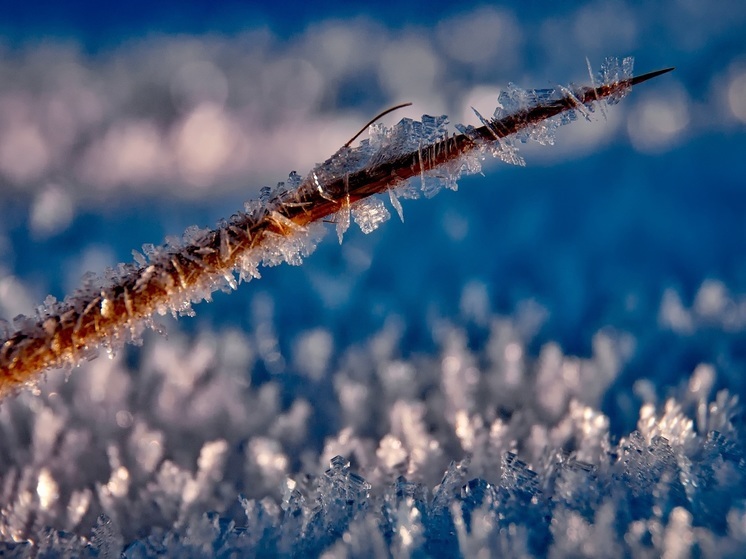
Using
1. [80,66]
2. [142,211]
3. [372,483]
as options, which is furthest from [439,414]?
[80,66]

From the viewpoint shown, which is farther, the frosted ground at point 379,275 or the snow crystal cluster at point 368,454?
the frosted ground at point 379,275

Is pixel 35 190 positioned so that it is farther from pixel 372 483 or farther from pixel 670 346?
pixel 670 346

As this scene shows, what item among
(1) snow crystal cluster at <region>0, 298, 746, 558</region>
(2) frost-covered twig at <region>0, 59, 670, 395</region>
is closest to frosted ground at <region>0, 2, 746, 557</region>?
(1) snow crystal cluster at <region>0, 298, 746, 558</region>

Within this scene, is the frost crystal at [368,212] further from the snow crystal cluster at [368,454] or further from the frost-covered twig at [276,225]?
the snow crystal cluster at [368,454]

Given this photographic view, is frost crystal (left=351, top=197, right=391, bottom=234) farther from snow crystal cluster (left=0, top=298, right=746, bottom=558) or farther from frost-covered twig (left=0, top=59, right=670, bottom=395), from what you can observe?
snow crystal cluster (left=0, top=298, right=746, bottom=558)

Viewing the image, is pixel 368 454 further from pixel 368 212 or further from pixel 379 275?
pixel 368 212

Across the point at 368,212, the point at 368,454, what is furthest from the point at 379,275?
the point at 368,212

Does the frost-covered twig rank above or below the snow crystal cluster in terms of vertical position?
above

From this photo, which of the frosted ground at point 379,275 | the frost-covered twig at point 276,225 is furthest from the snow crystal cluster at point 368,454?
the frost-covered twig at point 276,225
